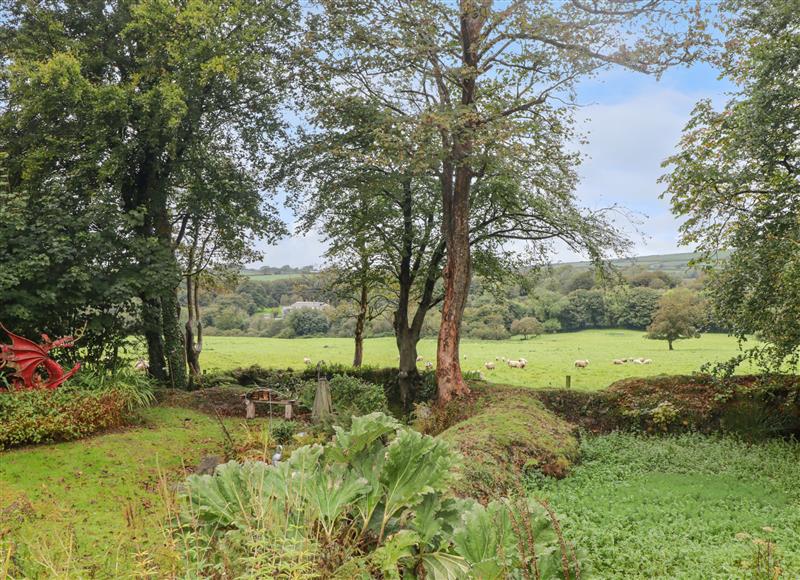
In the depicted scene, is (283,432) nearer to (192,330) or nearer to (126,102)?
(126,102)

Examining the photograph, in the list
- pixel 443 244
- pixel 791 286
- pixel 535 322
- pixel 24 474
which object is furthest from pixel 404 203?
pixel 535 322

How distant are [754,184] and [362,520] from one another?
30.9ft

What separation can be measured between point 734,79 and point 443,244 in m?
6.65

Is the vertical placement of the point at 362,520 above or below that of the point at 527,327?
above

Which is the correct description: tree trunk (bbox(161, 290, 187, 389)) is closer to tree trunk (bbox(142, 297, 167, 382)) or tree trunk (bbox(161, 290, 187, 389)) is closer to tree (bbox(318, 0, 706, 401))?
tree trunk (bbox(142, 297, 167, 382))

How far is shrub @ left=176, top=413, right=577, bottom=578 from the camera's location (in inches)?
85.6

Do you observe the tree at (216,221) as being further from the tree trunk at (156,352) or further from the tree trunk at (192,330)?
the tree trunk at (156,352)

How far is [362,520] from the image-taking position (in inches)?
105

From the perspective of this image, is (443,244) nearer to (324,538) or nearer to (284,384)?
(284,384)

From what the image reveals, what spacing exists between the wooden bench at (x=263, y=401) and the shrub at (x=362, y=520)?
8.03 m

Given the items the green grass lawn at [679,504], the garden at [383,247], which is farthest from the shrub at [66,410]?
the green grass lawn at [679,504]

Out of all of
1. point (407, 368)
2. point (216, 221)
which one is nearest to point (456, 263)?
point (407, 368)

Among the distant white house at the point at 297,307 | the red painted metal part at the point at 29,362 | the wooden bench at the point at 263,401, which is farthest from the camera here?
the distant white house at the point at 297,307

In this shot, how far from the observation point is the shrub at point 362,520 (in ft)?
7.13
